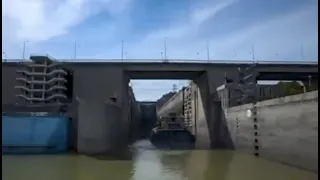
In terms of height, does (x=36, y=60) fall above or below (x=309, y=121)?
above

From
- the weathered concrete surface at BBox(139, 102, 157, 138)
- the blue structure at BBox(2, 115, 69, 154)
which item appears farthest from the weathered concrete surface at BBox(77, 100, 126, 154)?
the weathered concrete surface at BBox(139, 102, 157, 138)

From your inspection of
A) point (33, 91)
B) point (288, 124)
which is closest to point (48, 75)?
point (33, 91)

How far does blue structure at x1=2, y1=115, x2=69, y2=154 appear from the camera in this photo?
2411 centimetres

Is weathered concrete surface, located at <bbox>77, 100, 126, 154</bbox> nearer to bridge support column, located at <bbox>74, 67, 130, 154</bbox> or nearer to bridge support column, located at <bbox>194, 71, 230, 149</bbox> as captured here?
bridge support column, located at <bbox>74, 67, 130, 154</bbox>

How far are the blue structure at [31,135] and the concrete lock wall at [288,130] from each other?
13.2m

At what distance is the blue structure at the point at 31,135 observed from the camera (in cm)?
2411

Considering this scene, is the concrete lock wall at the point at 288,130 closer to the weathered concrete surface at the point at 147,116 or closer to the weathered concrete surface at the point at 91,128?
the weathered concrete surface at the point at 91,128

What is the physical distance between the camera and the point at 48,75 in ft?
133

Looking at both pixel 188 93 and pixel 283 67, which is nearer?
pixel 283 67

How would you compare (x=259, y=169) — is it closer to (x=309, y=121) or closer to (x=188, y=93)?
(x=309, y=121)

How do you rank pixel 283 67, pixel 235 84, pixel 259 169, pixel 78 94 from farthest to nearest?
pixel 283 67 < pixel 78 94 < pixel 235 84 < pixel 259 169

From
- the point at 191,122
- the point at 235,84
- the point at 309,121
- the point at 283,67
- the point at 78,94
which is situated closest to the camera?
the point at 309,121

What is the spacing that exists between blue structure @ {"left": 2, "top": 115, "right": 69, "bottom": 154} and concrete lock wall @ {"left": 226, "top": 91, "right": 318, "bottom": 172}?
1320 cm

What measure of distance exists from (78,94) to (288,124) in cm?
2609
